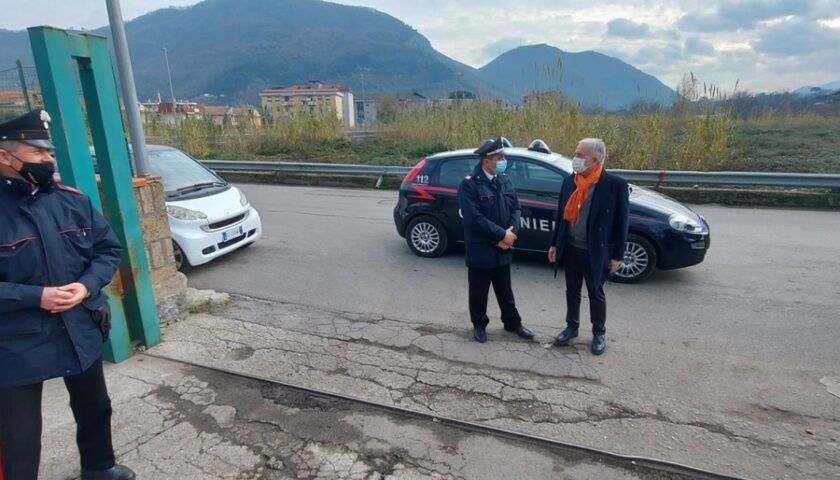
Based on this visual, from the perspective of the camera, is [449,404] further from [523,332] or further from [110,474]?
[110,474]

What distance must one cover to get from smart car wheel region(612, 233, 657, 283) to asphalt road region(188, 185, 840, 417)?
149 mm

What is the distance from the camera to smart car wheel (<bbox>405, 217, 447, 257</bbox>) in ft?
23.5

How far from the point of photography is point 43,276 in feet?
7.44

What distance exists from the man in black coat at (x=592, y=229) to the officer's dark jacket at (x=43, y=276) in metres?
3.49

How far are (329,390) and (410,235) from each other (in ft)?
12.9

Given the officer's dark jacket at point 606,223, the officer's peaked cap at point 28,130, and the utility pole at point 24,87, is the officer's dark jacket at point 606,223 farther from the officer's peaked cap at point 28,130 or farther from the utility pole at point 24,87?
the utility pole at point 24,87

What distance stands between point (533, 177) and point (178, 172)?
5.38 meters

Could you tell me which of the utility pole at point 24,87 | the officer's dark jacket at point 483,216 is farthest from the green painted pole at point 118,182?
the officer's dark jacket at point 483,216

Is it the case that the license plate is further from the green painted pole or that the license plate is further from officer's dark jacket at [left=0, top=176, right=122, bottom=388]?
officer's dark jacket at [left=0, top=176, right=122, bottom=388]

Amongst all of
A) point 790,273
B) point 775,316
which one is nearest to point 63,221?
point 775,316

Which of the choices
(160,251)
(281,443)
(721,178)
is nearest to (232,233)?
(160,251)

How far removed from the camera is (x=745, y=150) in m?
15.5

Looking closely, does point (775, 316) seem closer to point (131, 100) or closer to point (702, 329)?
point (702, 329)

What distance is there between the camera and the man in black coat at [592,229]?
13.0 feet
